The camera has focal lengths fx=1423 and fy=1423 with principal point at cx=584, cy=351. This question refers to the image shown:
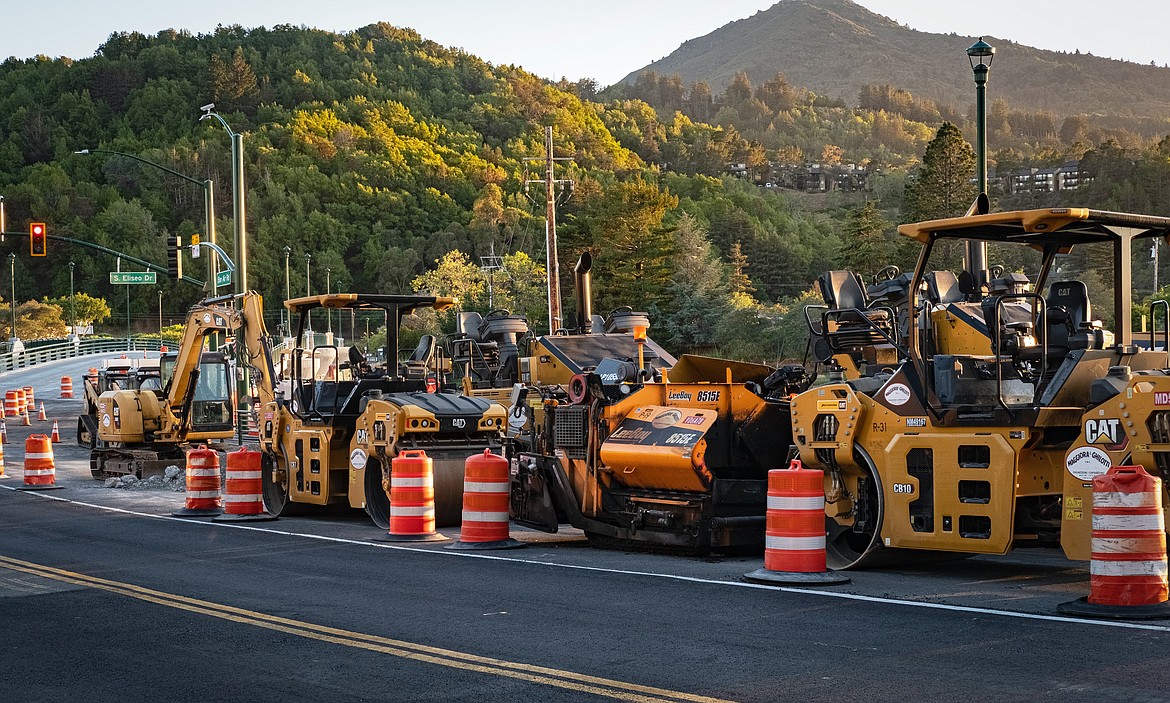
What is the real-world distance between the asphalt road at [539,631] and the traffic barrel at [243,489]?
12.5ft

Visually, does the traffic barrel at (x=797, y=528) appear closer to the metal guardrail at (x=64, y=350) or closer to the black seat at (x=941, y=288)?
the black seat at (x=941, y=288)

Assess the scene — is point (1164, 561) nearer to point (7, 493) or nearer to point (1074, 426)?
point (1074, 426)

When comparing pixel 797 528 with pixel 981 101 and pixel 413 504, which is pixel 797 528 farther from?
pixel 981 101

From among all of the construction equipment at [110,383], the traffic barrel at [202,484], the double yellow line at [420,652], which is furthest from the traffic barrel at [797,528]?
the construction equipment at [110,383]

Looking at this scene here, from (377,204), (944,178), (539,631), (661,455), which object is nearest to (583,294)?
(661,455)

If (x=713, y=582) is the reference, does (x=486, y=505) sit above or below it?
above

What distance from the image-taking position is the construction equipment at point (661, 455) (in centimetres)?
1429

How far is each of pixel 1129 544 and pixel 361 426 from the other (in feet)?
37.2

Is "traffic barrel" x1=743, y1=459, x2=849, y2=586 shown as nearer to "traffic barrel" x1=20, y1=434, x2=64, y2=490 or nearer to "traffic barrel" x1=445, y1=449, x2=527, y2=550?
"traffic barrel" x1=445, y1=449, x2=527, y2=550

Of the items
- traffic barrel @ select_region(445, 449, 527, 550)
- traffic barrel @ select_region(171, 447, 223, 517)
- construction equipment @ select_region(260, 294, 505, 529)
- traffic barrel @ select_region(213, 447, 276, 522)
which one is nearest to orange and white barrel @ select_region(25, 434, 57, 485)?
construction equipment @ select_region(260, 294, 505, 529)

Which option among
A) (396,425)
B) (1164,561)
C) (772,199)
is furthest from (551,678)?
(772,199)

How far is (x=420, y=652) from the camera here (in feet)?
30.2

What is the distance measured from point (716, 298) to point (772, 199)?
394 ft

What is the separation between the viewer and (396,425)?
18.1 meters
